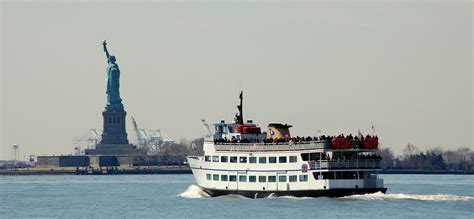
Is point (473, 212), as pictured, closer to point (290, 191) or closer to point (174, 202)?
point (290, 191)

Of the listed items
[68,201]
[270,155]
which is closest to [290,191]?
[270,155]

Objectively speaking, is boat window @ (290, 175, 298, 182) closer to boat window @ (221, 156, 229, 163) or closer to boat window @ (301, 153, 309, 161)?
boat window @ (301, 153, 309, 161)

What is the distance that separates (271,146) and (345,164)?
7.64 metres

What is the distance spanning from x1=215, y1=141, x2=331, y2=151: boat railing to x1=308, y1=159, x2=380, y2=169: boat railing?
150cm

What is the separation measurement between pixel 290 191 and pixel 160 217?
16.8 meters

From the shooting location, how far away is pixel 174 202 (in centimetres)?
12744

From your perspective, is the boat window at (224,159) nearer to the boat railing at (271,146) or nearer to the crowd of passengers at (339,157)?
the boat railing at (271,146)

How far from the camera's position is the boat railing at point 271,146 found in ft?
392

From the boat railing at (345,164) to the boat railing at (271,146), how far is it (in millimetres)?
1496

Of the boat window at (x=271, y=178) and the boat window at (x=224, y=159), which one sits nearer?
the boat window at (x=271, y=178)

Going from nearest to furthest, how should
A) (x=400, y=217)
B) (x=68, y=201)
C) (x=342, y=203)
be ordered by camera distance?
1. (x=400, y=217)
2. (x=342, y=203)
3. (x=68, y=201)

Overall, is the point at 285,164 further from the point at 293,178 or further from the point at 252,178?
the point at 252,178

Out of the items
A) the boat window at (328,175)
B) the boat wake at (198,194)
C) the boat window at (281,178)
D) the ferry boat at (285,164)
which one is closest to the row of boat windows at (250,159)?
the ferry boat at (285,164)

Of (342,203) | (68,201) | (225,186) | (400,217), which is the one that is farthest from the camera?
(68,201)
